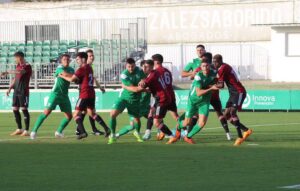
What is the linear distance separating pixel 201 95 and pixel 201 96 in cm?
20

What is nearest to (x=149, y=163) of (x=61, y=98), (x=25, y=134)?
(x=61, y=98)

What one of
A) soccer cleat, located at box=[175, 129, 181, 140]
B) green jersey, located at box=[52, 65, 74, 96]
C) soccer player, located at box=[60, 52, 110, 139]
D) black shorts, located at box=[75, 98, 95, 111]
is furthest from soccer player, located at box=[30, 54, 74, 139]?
soccer cleat, located at box=[175, 129, 181, 140]

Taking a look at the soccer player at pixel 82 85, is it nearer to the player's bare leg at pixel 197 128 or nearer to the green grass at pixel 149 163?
the green grass at pixel 149 163

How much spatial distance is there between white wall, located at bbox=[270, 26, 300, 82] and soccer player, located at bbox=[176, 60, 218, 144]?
106 feet

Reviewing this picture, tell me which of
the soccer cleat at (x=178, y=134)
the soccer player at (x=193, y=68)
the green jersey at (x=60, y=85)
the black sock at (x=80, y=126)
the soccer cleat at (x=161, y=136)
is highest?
the soccer player at (x=193, y=68)

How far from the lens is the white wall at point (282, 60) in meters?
52.8

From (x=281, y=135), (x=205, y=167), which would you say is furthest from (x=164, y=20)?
(x=205, y=167)

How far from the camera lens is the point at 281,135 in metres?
23.3

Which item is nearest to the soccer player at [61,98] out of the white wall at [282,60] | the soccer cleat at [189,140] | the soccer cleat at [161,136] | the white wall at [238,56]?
the soccer cleat at [161,136]

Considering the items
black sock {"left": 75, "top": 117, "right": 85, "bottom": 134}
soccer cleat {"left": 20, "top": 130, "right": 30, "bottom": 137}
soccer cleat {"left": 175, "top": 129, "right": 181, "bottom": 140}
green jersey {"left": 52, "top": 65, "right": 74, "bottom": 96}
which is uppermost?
green jersey {"left": 52, "top": 65, "right": 74, "bottom": 96}

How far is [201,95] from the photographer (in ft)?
67.2

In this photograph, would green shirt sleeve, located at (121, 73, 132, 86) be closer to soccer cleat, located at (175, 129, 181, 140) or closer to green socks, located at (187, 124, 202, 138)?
soccer cleat, located at (175, 129, 181, 140)

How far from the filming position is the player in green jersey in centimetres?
2044

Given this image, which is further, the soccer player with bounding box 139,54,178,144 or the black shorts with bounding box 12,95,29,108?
the black shorts with bounding box 12,95,29,108
